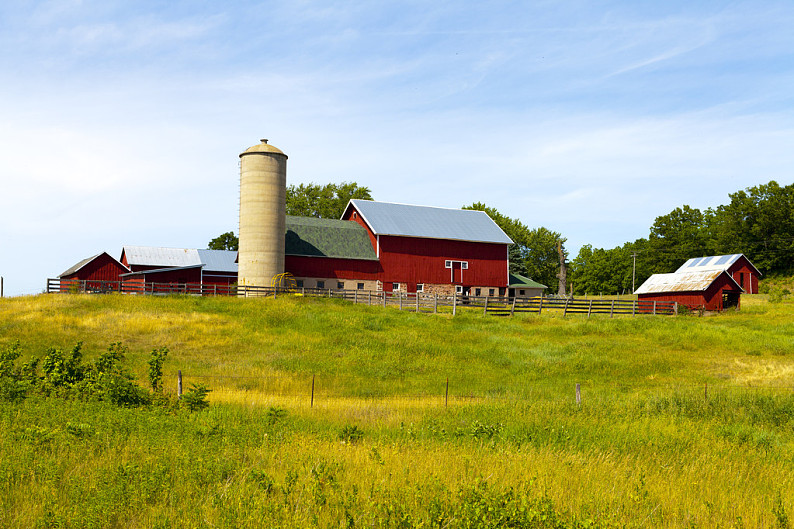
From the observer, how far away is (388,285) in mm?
51562

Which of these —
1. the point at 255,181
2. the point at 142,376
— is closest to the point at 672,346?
the point at 142,376

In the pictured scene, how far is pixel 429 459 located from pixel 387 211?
152ft

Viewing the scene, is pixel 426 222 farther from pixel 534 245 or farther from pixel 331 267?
pixel 534 245

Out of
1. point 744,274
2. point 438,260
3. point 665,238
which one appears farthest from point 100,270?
point 665,238

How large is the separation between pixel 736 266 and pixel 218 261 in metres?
55.6

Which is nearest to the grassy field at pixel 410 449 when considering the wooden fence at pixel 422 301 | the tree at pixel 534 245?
the wooden fence at pixel 422 301

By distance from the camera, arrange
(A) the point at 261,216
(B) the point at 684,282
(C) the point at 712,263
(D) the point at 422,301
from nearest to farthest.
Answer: (D) the point at 422,301, (A) the point at 261,216, (B) the point at 684,282, (C) the point at 712,263

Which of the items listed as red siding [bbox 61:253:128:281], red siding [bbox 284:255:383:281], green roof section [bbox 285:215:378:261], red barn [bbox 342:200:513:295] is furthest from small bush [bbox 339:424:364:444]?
red siding [bbox 61:253:128:281]

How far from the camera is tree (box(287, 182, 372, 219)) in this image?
284ft

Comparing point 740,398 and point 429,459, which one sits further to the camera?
point 740,398

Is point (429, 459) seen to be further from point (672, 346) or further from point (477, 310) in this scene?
point (477, 310)

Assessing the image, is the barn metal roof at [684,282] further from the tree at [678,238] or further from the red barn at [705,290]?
the tree at [678,238]

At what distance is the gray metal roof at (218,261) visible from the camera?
5580 cm

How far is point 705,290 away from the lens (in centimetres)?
5156
